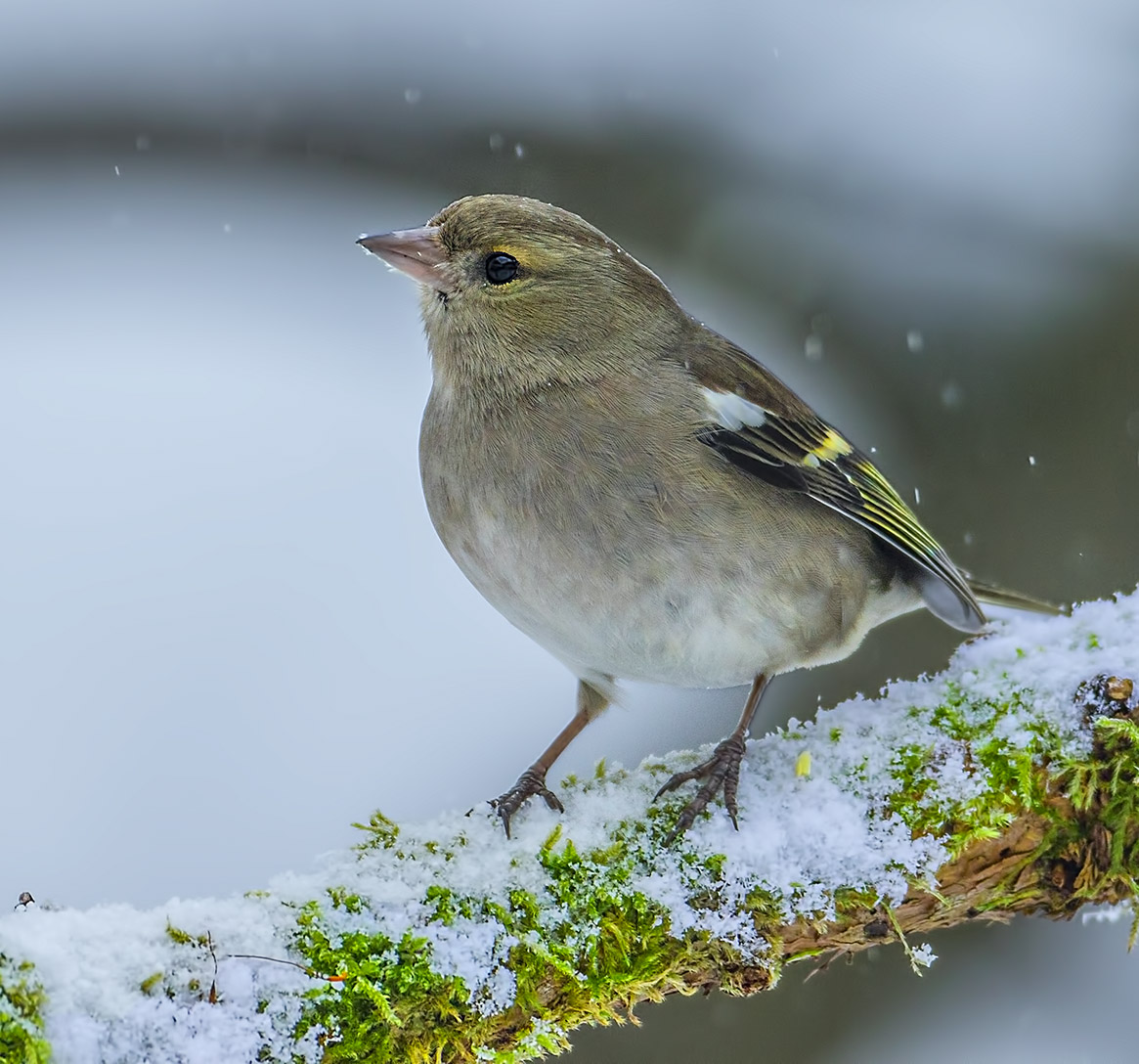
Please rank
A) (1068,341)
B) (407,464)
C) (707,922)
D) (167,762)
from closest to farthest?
(707,922), (1068,341), (167,762), (407,464)

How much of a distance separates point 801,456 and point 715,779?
1.15 metres

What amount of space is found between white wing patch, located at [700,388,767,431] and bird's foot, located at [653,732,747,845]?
915 mm

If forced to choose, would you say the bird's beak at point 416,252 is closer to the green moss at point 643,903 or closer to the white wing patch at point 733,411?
the white wing patch at point 733,411

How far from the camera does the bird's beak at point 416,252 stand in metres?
3.56

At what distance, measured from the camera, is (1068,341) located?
216 inches

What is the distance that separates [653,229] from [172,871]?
3846mm

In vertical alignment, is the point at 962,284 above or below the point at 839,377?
above

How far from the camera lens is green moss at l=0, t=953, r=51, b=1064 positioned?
1.88 metres

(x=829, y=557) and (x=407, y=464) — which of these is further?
(x=407, y=464)

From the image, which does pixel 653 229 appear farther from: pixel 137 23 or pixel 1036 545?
pixel 137 23

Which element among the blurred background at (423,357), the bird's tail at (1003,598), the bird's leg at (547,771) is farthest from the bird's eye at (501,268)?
the blurred background at (423,357)

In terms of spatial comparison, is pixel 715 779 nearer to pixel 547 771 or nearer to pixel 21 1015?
pixel 547 771

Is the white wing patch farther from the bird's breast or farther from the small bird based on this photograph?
the bird's breast

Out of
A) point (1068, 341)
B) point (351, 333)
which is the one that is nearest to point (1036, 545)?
point (1068, 341)
